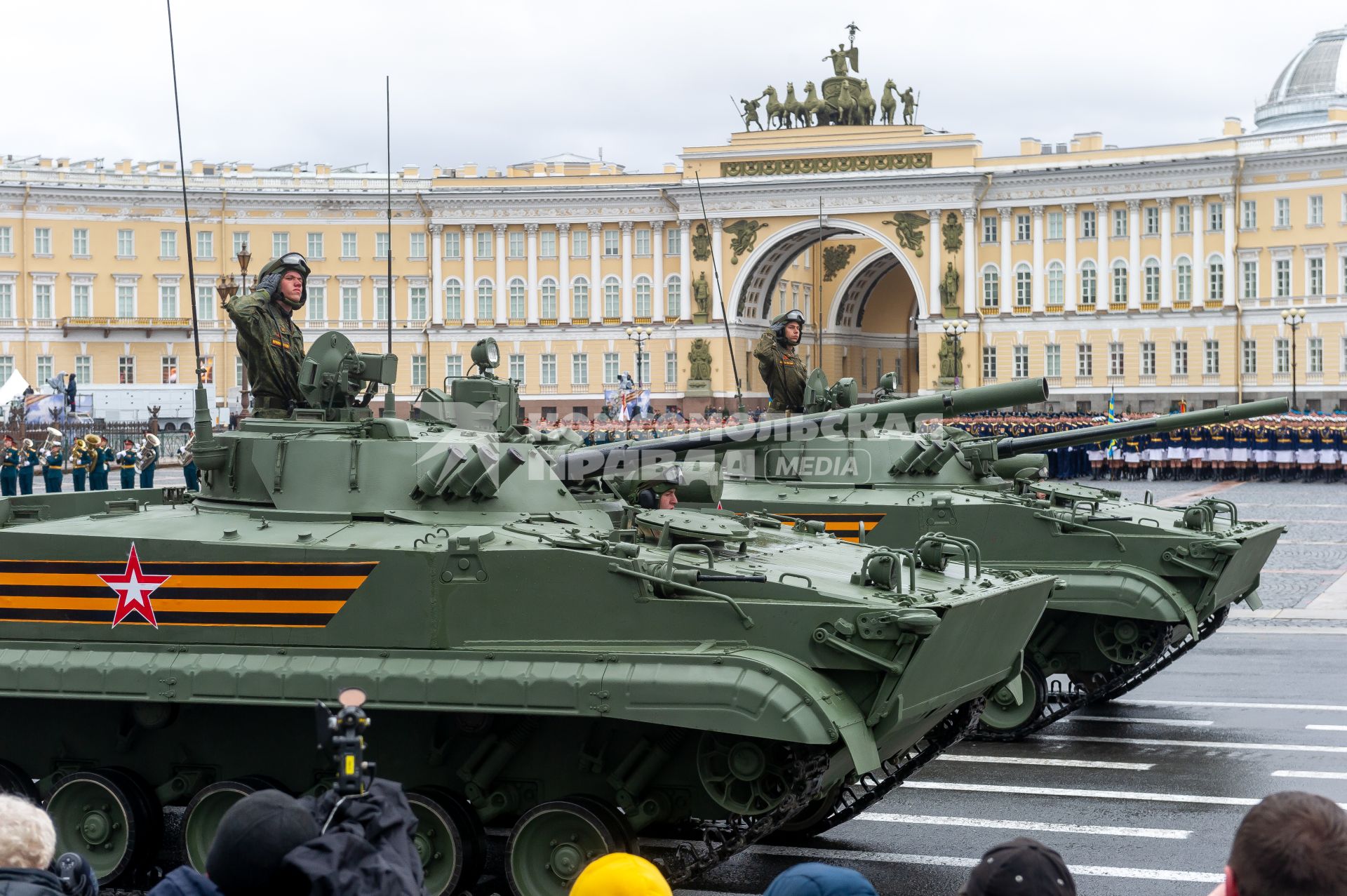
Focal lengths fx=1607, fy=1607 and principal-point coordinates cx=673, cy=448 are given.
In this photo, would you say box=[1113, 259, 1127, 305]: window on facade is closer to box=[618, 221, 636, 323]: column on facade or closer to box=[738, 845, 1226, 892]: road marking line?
box=[618, 221, 636, 323]: column on facade

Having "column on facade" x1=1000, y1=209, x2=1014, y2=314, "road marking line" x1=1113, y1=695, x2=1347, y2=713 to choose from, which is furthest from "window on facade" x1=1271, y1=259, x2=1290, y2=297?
"road marking line" x1=1113, y1=695, x2=1347, y2=713

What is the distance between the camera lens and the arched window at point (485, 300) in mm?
76250

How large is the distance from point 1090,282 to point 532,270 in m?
25.6

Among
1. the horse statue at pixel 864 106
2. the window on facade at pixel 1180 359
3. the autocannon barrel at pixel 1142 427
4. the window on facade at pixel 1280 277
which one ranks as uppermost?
the horse statue at pixel 864 106

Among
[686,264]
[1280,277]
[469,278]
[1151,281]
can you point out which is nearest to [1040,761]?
[1280,277]

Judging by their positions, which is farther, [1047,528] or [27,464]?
[27,464]

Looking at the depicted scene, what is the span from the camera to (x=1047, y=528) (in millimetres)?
14336

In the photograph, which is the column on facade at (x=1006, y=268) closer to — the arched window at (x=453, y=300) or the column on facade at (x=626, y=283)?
the column on facade at (x=626, y=283)

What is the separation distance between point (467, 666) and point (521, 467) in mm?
1893

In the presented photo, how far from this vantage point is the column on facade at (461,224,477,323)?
75.5 m

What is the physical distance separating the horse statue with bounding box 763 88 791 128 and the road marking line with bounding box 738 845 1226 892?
2553 inches

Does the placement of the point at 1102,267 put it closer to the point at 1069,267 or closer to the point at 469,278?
the point at 1069,267

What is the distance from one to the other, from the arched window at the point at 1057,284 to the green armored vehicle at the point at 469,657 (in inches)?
2493

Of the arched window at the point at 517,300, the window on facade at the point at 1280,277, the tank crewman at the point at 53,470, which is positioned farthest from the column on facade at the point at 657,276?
the tank crewman at the point at 53,470
